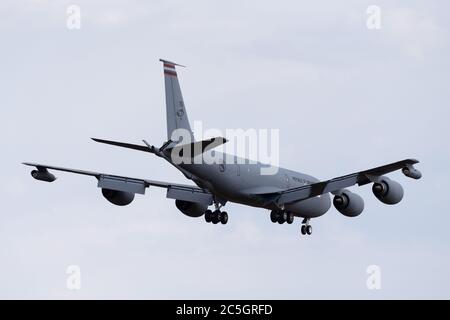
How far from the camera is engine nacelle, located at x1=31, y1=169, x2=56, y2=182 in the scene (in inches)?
2539

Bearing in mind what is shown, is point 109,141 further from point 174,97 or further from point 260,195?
point 260,195

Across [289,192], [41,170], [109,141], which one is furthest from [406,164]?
[41,170]

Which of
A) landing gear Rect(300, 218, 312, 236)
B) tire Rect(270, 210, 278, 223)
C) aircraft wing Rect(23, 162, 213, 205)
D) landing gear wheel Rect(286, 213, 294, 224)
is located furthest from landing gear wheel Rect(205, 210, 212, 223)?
landing gear Rect(300, 218, 312, 236)

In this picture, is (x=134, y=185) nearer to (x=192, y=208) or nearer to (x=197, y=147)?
(x=192, y=208)

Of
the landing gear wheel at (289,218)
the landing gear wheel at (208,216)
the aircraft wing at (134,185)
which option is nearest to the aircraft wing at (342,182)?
the landing gear wheel at (289,218)

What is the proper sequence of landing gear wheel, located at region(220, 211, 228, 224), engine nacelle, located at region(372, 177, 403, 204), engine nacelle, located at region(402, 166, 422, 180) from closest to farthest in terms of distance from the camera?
Result: engine nacelle, located at region(402, 166, 422, 180) < engine nacelle, located at region(372, 177, 403, 204) < landing gear wheel, located at region(220, 211, 228, 224)

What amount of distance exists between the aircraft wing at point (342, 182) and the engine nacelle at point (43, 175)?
1307 centimetres

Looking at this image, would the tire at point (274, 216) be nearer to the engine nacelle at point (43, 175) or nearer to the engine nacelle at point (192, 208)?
the engine nacelle at point (192, 208)

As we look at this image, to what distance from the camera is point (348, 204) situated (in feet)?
226

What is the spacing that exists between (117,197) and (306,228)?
12.9 m

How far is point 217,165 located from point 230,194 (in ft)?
8.12

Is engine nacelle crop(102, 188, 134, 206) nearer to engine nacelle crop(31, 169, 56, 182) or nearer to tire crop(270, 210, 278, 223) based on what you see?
engine nacelle crop(31, 169, 56, 182)

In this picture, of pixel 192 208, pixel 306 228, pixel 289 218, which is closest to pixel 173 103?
pixel 192 208
